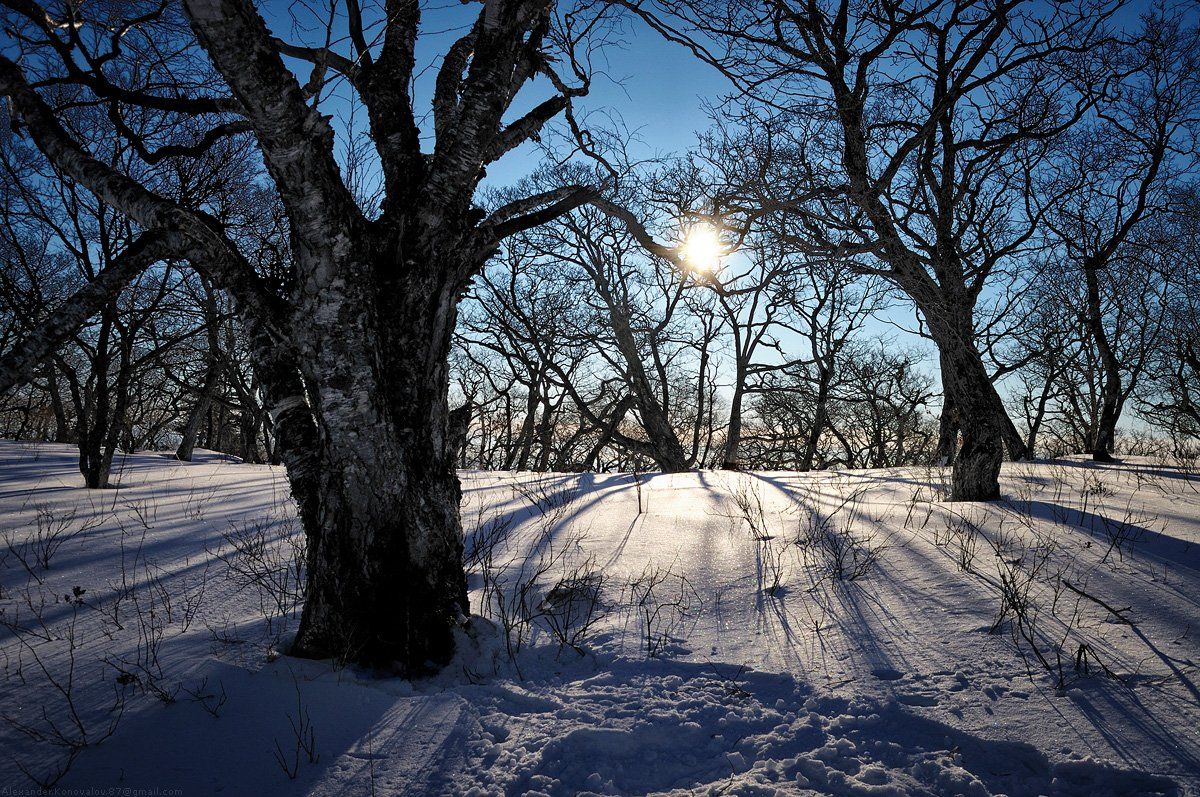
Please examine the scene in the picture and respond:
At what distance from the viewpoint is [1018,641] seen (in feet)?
7.52

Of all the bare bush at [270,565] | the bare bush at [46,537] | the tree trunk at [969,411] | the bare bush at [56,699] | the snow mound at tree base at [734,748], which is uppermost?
the tree trunk at [969,411]

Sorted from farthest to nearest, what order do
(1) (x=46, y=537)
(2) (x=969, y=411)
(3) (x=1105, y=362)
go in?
(3) (x=1105, y=362), (2) (x=969, y=411), (1) (x=46, y=537)

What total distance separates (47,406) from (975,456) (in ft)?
103

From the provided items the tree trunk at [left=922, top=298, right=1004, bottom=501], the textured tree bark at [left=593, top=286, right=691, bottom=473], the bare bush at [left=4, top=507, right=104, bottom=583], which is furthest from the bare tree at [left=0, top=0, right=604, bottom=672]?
the textured tree bark at [left=593, top=286, right=691, bottom=473]

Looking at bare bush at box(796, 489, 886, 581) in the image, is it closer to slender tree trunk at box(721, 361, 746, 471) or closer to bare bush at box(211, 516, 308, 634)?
bare bush at box(211, 516, 308, 634)

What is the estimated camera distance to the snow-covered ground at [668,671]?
170 centimetres

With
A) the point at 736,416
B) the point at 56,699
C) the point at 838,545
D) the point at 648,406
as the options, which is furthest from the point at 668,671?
the point at 736,416

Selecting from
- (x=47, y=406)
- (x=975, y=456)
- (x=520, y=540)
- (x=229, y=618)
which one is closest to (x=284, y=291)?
(x=229, y=618)

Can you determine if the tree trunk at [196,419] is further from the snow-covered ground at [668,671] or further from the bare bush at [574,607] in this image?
the bare bush at [574,607]

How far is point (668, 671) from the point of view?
7.63 feet

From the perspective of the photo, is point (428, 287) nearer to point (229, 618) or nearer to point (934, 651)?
point (229, 618)

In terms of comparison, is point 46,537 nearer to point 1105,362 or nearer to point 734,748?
point 734,748

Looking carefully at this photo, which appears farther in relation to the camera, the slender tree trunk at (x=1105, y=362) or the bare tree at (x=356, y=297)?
the slender tree trunk at (x=1105, y=362)

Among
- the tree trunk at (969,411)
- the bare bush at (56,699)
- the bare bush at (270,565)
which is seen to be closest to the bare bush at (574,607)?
the bare bush at (270,565)
